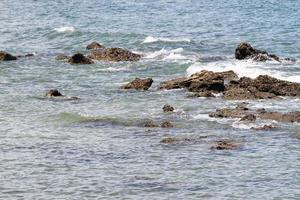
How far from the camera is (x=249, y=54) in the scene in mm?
54062

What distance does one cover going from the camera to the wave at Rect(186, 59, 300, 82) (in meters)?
47.5

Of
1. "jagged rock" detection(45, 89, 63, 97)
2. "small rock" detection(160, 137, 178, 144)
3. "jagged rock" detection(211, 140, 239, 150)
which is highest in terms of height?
"jagged rock" detection(45, 89, 63, 97)

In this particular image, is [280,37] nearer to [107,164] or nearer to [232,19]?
[232,19]

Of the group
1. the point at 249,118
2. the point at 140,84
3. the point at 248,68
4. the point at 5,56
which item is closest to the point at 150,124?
the point at 249,118

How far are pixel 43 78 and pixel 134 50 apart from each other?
12.6 meters

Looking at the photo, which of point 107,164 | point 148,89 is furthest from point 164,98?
point 107,164

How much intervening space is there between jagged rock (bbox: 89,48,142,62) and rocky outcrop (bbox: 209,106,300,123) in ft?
61.7

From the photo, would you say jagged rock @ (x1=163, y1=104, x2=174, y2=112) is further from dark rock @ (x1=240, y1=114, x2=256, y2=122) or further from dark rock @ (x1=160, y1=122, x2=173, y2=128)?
dark rock @ (x1=240, y1=114, x2=256, y2=122)

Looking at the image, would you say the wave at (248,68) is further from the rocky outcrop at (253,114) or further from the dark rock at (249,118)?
the dark rock at (249,118)

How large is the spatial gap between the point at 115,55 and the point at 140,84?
11.8 m

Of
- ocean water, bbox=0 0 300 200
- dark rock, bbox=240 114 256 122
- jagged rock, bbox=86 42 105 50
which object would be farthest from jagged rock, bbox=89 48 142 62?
dark rock, bbox=240 114 256 122

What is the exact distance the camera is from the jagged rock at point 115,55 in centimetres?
5588

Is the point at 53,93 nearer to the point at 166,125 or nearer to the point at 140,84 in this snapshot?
the point at 140,84

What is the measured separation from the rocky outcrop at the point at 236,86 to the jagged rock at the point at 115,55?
35.8ft
